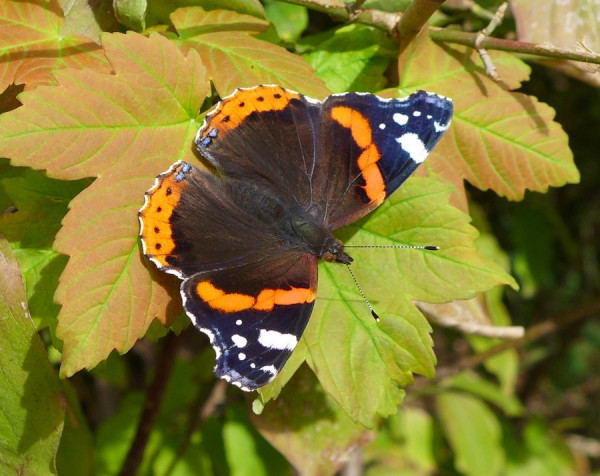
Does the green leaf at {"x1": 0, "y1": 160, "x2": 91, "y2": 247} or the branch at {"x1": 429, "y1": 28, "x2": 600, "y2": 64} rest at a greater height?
the branch at {"x1": 429, "y1": 28, "x2": 600, "y2": 64}

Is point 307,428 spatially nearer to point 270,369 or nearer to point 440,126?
point 270,369

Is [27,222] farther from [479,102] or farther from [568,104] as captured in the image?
[568,104]

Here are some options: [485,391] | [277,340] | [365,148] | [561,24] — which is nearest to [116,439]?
[277,340]

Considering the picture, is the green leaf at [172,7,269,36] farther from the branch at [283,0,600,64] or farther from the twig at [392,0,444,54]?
the twig at [392,0,444,54]

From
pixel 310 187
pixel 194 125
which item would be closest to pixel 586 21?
pixel 310 187

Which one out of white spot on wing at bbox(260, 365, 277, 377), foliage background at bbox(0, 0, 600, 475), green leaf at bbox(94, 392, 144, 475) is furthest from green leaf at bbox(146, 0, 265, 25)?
green leaf at bbox(94, 392, 144, 475)

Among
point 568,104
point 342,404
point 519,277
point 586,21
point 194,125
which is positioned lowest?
point 519,277

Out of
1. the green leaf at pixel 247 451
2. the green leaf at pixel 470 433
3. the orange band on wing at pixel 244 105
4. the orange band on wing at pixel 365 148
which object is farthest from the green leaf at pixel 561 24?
the green leaf at pixel 470 433

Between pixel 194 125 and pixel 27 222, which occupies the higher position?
pixel 194 125
